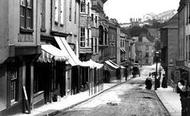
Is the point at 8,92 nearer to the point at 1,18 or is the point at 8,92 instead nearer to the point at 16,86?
the point at 16,86

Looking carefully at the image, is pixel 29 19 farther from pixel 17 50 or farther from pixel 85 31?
pixel 85 31

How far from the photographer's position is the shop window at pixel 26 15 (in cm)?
1928

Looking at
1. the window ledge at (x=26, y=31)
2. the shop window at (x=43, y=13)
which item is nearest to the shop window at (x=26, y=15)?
the window ledge at (x=26, y=31)

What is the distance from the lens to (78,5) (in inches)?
1475

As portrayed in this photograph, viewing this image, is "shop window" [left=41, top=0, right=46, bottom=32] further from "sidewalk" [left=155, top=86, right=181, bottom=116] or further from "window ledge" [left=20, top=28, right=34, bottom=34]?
"sidewalk" [left=155, top=86, right=181, bottom=116]

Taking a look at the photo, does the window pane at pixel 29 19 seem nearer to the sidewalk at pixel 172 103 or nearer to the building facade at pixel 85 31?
the sidewalk at pixel 172 103

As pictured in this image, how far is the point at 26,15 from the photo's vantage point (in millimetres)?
19891

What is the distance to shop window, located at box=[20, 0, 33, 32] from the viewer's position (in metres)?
19.3

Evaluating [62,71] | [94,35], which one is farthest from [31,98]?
[94,35]

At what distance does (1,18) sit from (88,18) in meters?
24.1

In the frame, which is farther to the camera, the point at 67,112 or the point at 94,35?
the point at 94,35

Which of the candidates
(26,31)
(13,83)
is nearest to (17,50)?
(13,83)

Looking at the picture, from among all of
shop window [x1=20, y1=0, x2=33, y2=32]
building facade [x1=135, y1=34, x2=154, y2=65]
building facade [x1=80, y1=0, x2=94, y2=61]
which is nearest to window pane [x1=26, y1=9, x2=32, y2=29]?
shop window [x1=20, y1=0, x2=33, y2=32]

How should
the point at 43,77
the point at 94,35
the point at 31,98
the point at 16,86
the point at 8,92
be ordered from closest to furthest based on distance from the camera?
the point at 8,92, the point at 16,86, the point at 31,98, the point at 43,77, the point at 94,35
